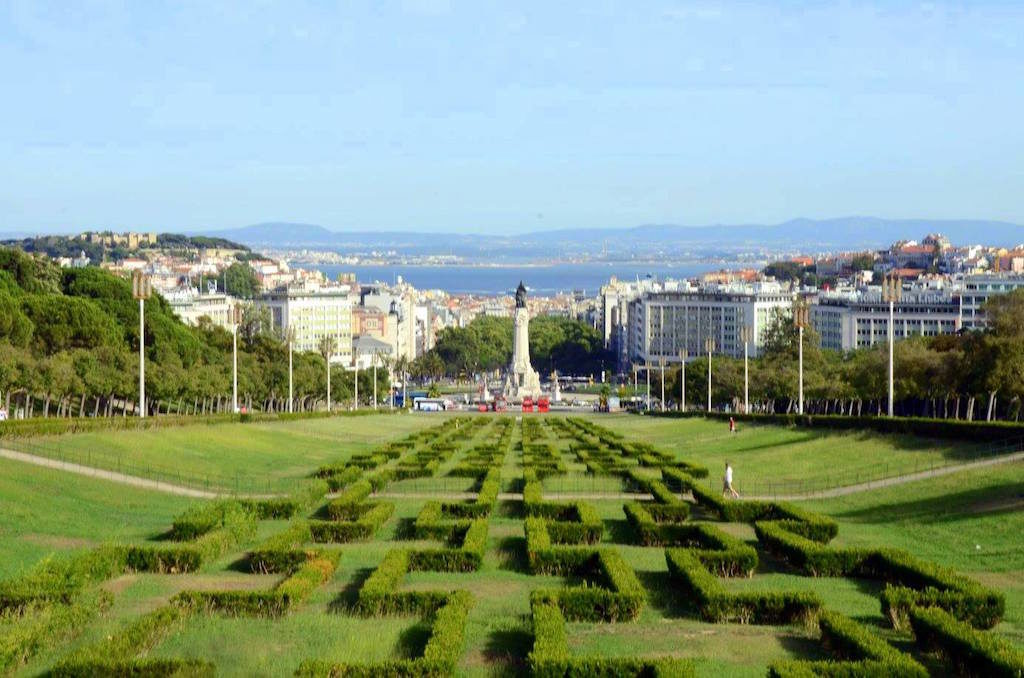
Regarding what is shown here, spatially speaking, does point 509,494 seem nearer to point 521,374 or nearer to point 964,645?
point 964,645

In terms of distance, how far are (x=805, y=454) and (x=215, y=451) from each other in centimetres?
1829

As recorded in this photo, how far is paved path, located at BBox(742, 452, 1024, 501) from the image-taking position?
127 feet

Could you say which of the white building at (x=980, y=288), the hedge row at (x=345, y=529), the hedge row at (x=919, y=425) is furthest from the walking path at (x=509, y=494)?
the white building at (x=980, y=288)

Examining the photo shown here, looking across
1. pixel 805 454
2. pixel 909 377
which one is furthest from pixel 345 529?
pixel 909 377

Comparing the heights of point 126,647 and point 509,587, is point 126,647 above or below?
above

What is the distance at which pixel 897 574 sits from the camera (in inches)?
960

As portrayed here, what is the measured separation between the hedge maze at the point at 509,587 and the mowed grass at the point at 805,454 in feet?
19.3

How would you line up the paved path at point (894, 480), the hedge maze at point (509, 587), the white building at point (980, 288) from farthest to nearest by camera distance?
the white building at point (980, 288)
the paved path at point (894, 480)
the hedge maze at point (509, 587)

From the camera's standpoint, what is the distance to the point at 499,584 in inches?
973

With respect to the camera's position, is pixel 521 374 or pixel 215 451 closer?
pixel 215 451

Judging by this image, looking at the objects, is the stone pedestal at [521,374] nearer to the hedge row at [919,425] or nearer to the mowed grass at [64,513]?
the hedge row at [919,425]

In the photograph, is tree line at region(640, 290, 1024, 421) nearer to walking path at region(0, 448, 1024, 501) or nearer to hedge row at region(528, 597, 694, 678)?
walking path at region(0, 448, 1024, 501)

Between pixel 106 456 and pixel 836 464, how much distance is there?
2029 cm

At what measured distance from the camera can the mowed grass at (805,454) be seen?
41.8 meters
